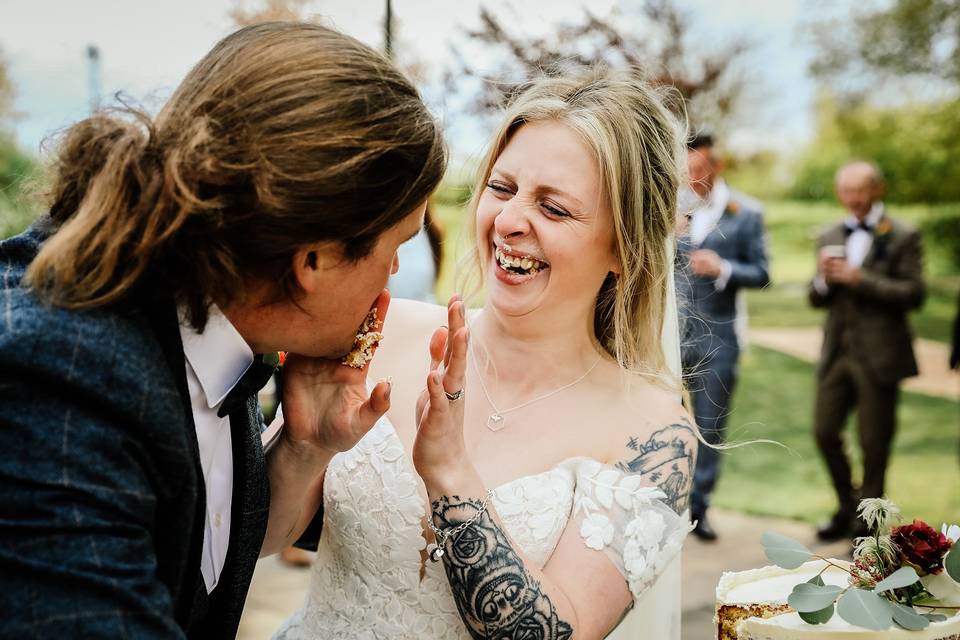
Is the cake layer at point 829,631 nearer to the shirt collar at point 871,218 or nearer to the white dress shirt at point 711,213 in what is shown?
the white dress shirt at point 711,213

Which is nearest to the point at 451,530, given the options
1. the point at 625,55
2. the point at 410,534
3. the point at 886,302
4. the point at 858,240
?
the point at 410,534

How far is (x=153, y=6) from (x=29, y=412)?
3.46 m

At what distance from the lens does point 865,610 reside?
167 cm

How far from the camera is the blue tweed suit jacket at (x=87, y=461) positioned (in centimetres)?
111

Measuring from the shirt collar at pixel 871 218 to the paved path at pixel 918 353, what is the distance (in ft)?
14.4

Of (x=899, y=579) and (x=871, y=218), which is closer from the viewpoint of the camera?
(x=899, y=579)

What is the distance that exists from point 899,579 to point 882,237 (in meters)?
4.72

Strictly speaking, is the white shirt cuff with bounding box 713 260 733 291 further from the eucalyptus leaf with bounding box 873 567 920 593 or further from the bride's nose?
the eucalyptus leaf with bounding box 873 567 920 593

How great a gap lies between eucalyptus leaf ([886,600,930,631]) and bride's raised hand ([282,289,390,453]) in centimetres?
103

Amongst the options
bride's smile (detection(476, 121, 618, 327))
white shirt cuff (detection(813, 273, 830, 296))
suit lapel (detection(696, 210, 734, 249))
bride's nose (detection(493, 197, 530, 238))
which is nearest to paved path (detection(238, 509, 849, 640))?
white shirt cuff (detection(813, 273, 830, 296))

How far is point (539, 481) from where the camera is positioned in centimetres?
208

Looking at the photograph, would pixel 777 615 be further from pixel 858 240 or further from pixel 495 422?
pixel 858 240

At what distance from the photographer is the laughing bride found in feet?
5.81

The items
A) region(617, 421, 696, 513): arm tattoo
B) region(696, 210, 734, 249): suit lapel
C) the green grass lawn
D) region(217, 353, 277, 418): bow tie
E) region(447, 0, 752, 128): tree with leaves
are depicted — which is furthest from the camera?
the green grass lawn
